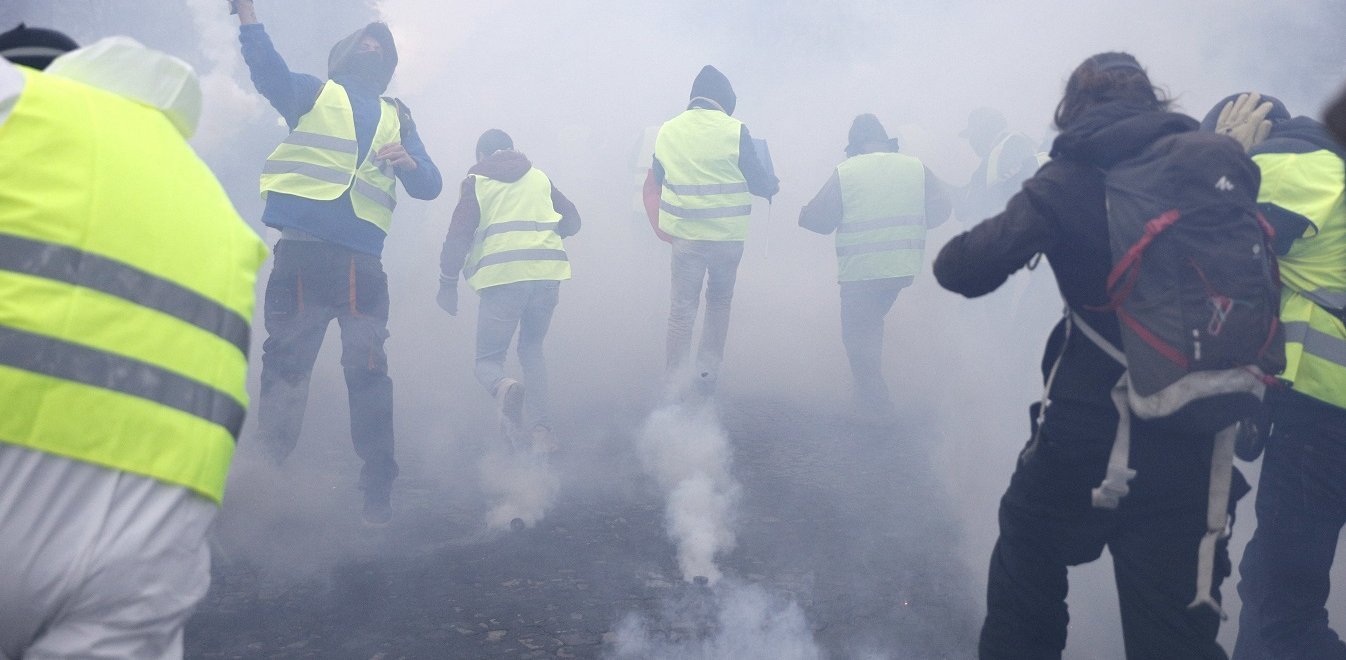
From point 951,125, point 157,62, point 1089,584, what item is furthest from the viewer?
point 951,125

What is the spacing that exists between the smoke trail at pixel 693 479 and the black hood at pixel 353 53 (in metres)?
2.53

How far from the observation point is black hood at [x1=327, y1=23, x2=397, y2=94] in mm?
4406

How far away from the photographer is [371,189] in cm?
432

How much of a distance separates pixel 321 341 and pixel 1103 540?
350cm

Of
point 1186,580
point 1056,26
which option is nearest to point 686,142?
point 1186,580

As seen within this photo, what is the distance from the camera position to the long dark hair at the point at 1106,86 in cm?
224

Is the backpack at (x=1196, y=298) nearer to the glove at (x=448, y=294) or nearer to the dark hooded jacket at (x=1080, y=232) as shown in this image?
the dark hooded jacket at (x=1080, y=232)

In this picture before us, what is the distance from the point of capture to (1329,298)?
8.79ft

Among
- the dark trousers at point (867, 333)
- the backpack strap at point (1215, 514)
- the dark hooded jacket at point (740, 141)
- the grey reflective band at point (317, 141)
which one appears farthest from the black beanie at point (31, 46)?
the dark trousers at point (867, 333)

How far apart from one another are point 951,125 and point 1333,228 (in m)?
9.96

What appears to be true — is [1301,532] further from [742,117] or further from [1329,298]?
[742,117]

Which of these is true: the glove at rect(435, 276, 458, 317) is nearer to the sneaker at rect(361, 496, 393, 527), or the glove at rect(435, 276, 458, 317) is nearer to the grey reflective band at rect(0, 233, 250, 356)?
the sneaker at rect(361, 496, 393, 527)

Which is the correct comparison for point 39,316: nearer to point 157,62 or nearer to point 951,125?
point 157,62

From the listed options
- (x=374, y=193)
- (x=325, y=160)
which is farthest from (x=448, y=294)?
(x=325, y=160)
